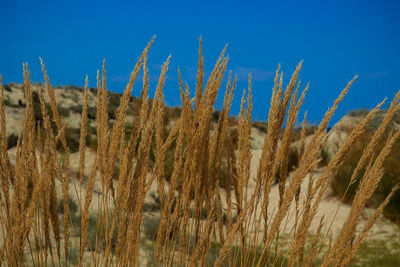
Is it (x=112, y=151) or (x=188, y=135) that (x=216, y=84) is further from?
(x=112, y=151)

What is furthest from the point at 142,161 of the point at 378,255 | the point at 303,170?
the point at 378,255

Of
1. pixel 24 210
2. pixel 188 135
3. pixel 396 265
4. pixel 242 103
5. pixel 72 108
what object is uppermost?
pixel 72 108

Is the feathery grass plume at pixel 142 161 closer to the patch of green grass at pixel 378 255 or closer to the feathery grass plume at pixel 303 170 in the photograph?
the feathery grass plume at pixel 303 170

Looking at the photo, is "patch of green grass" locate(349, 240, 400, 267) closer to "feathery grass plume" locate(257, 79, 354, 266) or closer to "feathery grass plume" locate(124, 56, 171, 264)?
"feathery grass plume" locate(257, 79, 354, 266)

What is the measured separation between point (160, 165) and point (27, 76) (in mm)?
737

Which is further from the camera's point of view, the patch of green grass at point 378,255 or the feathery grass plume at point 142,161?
the patch of green grass at point 378,255

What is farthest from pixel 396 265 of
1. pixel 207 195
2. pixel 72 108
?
pixel 72 108

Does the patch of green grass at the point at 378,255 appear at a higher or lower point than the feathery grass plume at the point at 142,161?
lower

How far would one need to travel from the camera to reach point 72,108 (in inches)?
572

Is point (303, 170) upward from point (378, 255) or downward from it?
upward

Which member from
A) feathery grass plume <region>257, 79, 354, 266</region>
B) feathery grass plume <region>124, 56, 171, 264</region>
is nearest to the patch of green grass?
feathery grass plume <region>257, 79, 354, 266</region>

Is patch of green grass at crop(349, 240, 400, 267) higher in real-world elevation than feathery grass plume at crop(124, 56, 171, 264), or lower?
lower

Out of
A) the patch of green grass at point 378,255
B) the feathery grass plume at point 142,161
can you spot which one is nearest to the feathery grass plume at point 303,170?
the feathery grass plume at point 142,161

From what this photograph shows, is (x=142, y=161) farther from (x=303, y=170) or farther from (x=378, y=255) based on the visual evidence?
(x=378, y=255)
